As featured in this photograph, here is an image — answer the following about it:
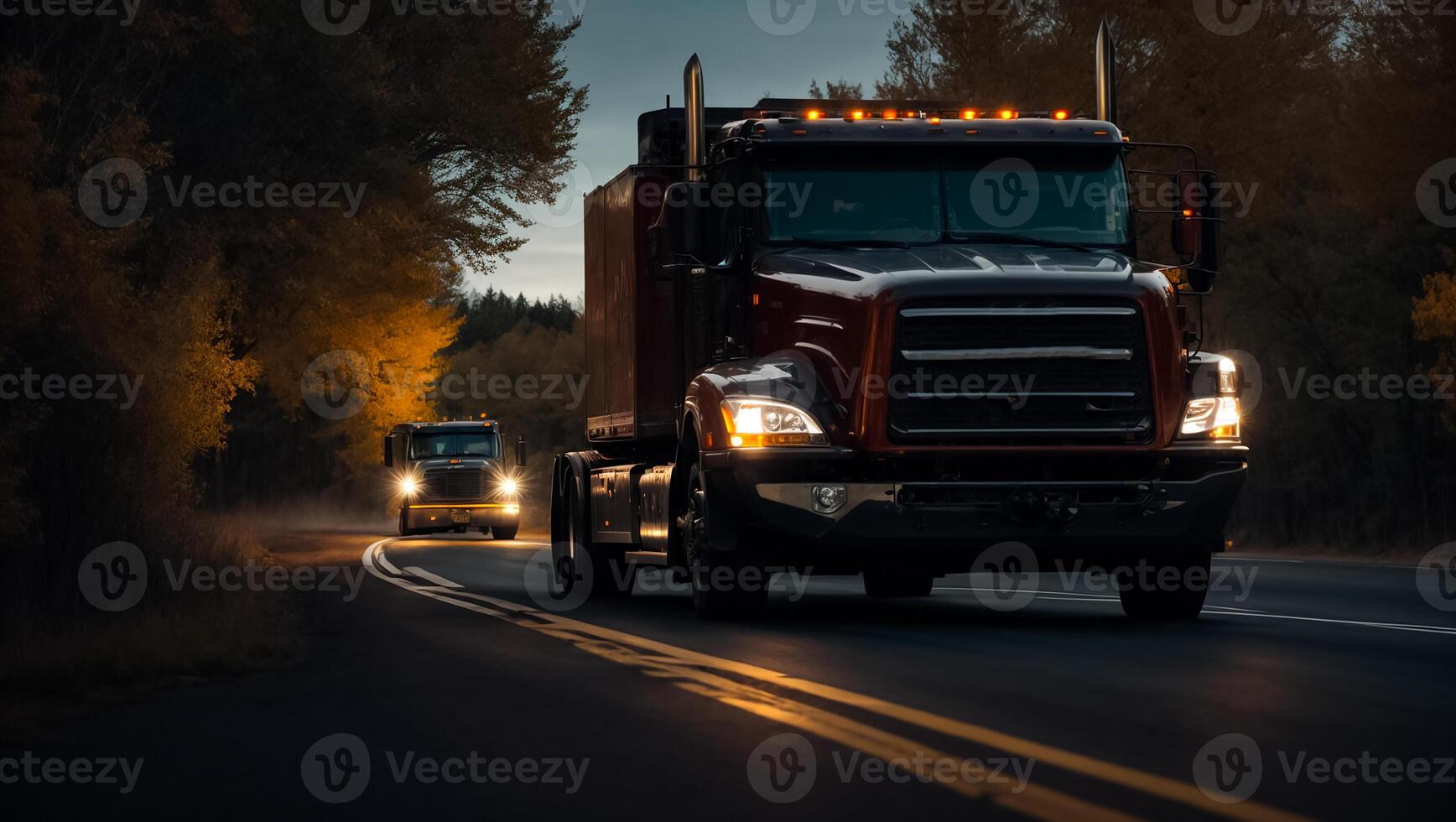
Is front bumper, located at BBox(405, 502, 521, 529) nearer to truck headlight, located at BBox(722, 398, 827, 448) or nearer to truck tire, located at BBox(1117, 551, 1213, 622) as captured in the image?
truck tire, located at BBox(1117, 551, 1213, 622)

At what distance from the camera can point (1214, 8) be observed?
1437 inches

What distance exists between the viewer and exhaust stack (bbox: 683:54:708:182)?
15.1 metres

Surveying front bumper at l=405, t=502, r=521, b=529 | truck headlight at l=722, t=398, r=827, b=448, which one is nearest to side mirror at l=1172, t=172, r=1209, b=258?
truck headlight at l=722, t=398, r=827, b=448

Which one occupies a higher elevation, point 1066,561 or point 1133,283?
point 1133,283

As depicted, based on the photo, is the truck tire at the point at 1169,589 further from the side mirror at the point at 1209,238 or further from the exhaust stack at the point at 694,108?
the exhaust stack at the point at 694,108

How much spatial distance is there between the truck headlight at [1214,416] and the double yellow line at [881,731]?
3863mm

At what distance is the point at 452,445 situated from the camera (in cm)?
4797

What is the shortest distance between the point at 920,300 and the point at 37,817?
7479 millimetres

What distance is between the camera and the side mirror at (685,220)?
574 inches

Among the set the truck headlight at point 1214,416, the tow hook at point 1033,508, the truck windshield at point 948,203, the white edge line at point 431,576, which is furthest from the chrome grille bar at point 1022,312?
the white edge line at point 431,576

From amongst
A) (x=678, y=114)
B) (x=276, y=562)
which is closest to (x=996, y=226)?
(x=678, y=114)

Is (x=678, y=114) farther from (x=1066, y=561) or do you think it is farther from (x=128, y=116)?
(x=128, y=116)

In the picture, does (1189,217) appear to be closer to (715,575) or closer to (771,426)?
(771,426)

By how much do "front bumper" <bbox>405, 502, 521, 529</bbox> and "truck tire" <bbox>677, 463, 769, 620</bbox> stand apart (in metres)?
32.8
